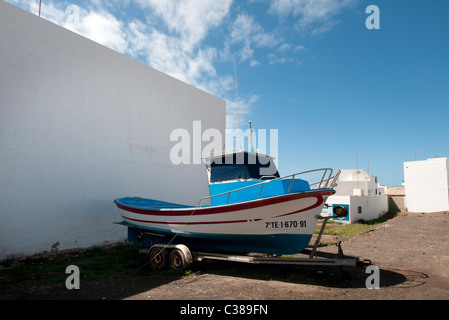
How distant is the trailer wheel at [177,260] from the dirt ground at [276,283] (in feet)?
0.74

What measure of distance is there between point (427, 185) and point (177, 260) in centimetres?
2365

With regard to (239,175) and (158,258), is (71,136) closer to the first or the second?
(158,258)

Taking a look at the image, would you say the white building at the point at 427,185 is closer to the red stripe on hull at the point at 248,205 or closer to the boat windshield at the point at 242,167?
the boat windshield at the point at 242,167

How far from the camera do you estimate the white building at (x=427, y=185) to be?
71.6 feet

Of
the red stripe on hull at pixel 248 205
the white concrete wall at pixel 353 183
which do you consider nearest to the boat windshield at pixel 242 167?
the red stripe on hull at pixel 248 205

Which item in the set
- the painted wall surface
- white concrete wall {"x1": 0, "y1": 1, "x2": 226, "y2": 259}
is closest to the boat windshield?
white concrete wall {"x1": 0, "y1": 1, "x2": 226, "y2": 259}

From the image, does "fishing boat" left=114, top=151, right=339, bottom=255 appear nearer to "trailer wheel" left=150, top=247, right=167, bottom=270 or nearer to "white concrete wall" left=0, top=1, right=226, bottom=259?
"trailer wheel" left=150, top=247, right=167, bottom=270

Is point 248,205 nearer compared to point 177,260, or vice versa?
point 248,205

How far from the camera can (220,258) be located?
5.77 m

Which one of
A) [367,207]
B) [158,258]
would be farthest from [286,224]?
[367,207]

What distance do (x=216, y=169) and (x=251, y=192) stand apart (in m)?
1.46

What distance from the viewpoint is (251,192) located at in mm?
5848

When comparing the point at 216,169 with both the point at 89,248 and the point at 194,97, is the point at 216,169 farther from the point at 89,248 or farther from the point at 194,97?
the point at 194,97

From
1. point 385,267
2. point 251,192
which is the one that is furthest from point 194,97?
point 385,267
